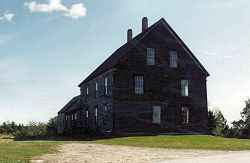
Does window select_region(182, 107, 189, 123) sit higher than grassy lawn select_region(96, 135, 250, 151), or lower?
higher

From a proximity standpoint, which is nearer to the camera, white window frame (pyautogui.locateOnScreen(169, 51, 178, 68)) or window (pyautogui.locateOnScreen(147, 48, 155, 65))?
window (pyautogui.locateOnScreen(147, 48, 155, 65))

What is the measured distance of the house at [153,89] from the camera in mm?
32062

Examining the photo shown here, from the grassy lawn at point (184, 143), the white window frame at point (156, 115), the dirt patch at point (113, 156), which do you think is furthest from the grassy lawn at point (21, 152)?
the white window frame at point (156, 115)

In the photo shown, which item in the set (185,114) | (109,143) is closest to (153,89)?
(185,114)

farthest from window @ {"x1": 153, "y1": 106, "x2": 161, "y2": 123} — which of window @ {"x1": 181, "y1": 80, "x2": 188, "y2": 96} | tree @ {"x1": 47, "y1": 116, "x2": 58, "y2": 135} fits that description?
tree @ {"x1": 47, "y1": 116, "x2": 58, "y2": 135}

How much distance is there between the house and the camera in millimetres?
32062

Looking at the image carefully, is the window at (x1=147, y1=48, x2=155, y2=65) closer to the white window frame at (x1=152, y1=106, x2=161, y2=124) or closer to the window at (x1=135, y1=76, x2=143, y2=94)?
the window at (x1=135, y1=76, x2=143, y2=94)

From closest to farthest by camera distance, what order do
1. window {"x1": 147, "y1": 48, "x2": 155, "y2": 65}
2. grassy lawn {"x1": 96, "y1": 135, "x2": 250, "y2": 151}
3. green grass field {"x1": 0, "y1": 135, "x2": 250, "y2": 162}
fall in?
green grass field {"x1": 0, "y1": 135, "x2": 250, "y2": 162} → grassy lawn {"x1": 96, "y1": 135, "x2": 250, "y2": 151} → window {"x1": 147, "y1": 48, "x2": 155, "y2": 65}

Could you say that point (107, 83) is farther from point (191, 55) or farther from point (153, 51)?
point (191, 55)

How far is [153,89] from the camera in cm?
3356

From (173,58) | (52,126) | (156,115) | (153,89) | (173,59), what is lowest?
(52,126)

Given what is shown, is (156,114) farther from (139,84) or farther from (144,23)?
(144,23)

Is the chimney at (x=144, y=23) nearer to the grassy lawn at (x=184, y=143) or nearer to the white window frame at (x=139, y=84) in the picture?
the white window frame at (x=139, y=84)

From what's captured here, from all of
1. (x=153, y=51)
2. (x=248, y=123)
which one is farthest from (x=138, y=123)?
(x=248, y=123)
